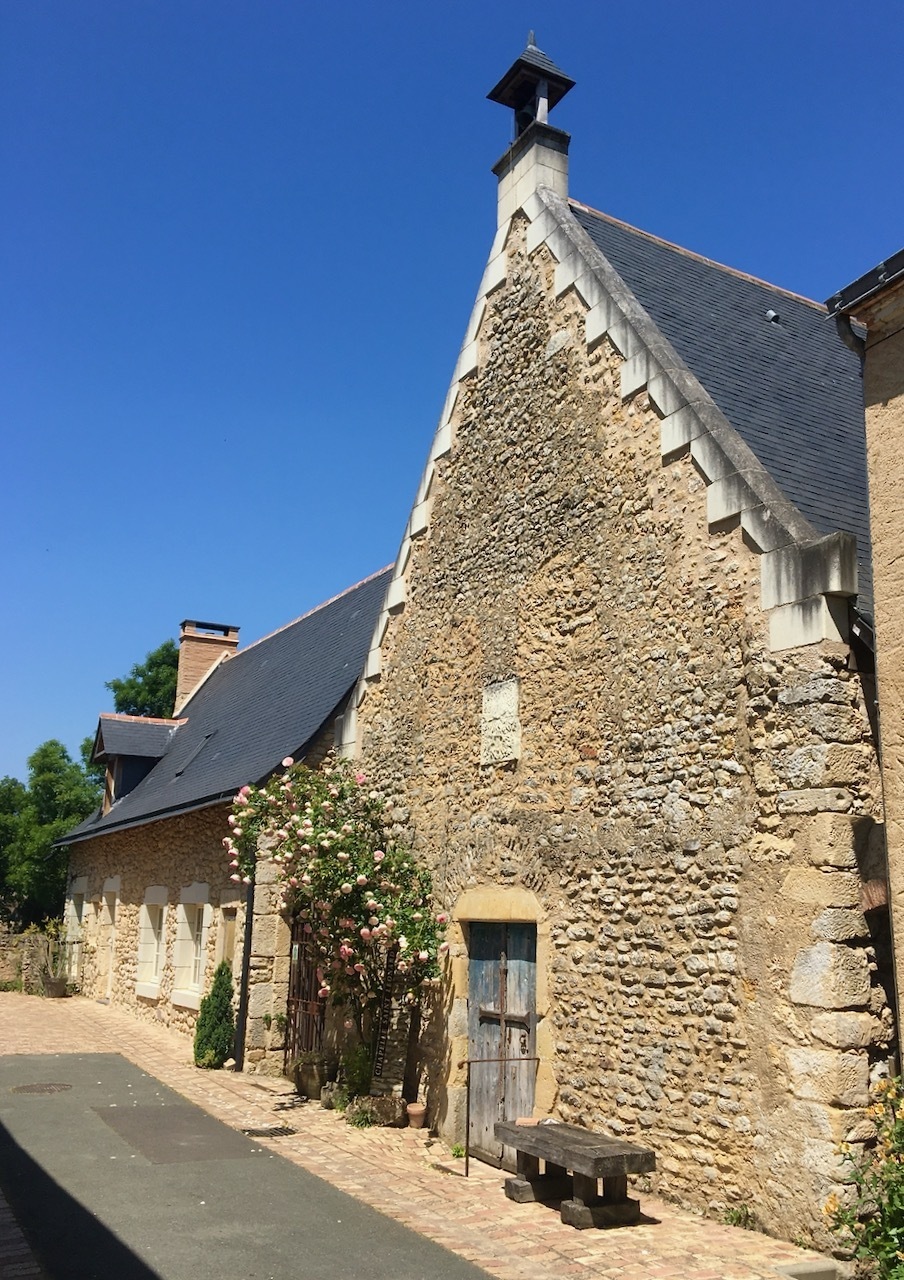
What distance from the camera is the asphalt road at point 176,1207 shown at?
496 centimetres

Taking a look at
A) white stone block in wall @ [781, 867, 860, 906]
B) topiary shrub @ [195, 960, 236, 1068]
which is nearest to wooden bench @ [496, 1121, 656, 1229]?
white stone block in wall @ [781, 867, 860, 906]

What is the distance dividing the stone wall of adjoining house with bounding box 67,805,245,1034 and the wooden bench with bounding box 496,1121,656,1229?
5.59 metres

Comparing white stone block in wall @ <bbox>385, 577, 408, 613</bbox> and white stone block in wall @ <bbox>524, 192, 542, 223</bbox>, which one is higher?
white stone block in wall @ <bbox>524, 192, 542, 223</bbox>

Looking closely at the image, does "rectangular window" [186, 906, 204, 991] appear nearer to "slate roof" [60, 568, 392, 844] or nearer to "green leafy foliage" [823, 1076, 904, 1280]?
"slate roof" [60, 568, 392, 844]

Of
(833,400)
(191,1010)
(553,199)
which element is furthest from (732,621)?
(191,1010)

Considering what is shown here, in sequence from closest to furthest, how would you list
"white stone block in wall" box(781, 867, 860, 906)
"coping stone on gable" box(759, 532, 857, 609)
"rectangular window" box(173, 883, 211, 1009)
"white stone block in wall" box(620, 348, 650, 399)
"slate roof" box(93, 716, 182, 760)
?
"white stone block in wall" box(781, 867, 860, 906)
"coping stone on gable" box(759, 532, 857, 609)
"white stone block in wall" box(620, 348, 650, 399)
"rectangular window" box(173, 883, 211, 1009)
"slate roof" box(93, 716, 182, 760)

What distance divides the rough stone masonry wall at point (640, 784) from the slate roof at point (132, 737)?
34.1 feet

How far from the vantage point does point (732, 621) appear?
19.3ft

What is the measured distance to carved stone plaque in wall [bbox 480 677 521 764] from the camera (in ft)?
25.1

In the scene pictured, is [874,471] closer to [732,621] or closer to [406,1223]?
[732,621]

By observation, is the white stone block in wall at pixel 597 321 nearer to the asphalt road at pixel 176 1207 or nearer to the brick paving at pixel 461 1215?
the brick paving at pixel 461 1215

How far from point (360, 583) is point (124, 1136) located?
9.03 meters

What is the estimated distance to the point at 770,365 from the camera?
26.2ft

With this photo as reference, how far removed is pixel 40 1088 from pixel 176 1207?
436cm
